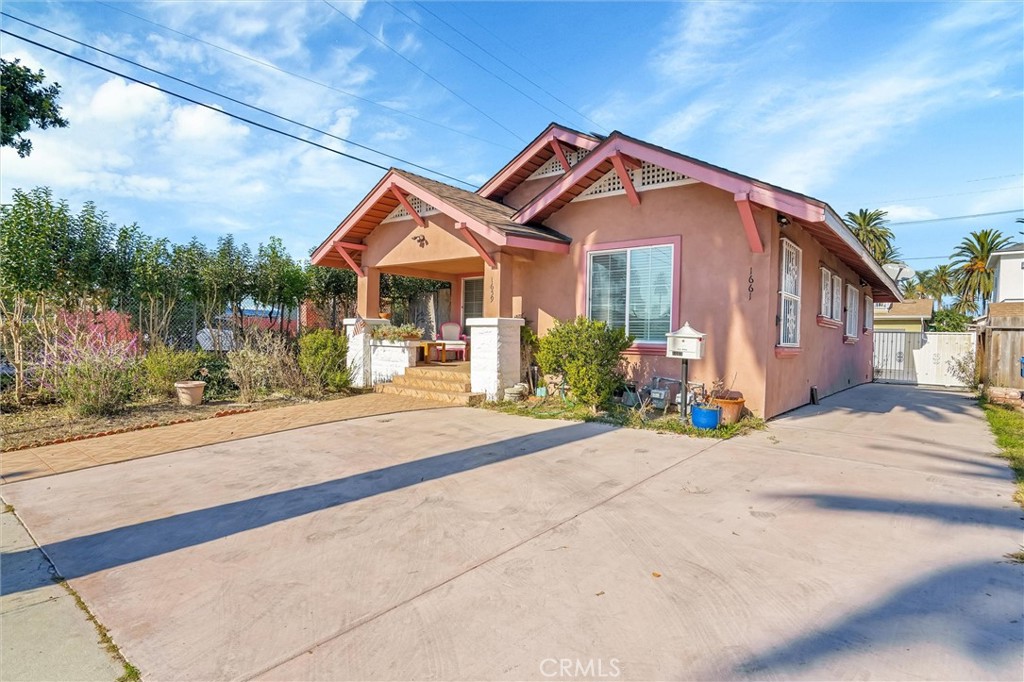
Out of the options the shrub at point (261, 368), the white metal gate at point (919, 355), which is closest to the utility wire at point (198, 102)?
the shrub at point (261, 368)

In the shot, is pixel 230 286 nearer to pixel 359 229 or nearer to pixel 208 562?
pixel 359 229

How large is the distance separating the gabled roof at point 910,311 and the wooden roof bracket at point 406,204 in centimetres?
2466

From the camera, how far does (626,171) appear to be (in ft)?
29.3

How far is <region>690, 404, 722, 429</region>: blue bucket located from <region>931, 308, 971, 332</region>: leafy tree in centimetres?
2566

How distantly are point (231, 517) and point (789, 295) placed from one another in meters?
8.89

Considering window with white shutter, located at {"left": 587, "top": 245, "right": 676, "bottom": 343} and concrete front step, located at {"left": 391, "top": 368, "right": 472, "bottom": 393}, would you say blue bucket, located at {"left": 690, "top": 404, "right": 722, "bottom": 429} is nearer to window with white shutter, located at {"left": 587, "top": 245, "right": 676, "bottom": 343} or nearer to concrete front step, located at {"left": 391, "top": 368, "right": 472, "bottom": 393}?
window with white shutter, located at {"left": 587, "top": 245, "right": 676, "bottom": 343}

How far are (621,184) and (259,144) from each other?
26.2 feet

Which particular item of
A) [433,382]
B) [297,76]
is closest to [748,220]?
[433,382]

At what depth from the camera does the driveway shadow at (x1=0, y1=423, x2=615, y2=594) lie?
3438 mm

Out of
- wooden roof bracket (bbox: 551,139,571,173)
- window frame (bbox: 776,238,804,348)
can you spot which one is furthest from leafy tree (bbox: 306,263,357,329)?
window frame (bbox: 776,238,804,348)

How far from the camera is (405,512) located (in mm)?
4242

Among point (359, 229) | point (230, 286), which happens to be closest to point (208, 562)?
point (359, 229)

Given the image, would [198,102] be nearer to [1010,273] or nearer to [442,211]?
[442,211]

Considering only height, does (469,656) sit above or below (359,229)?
below
